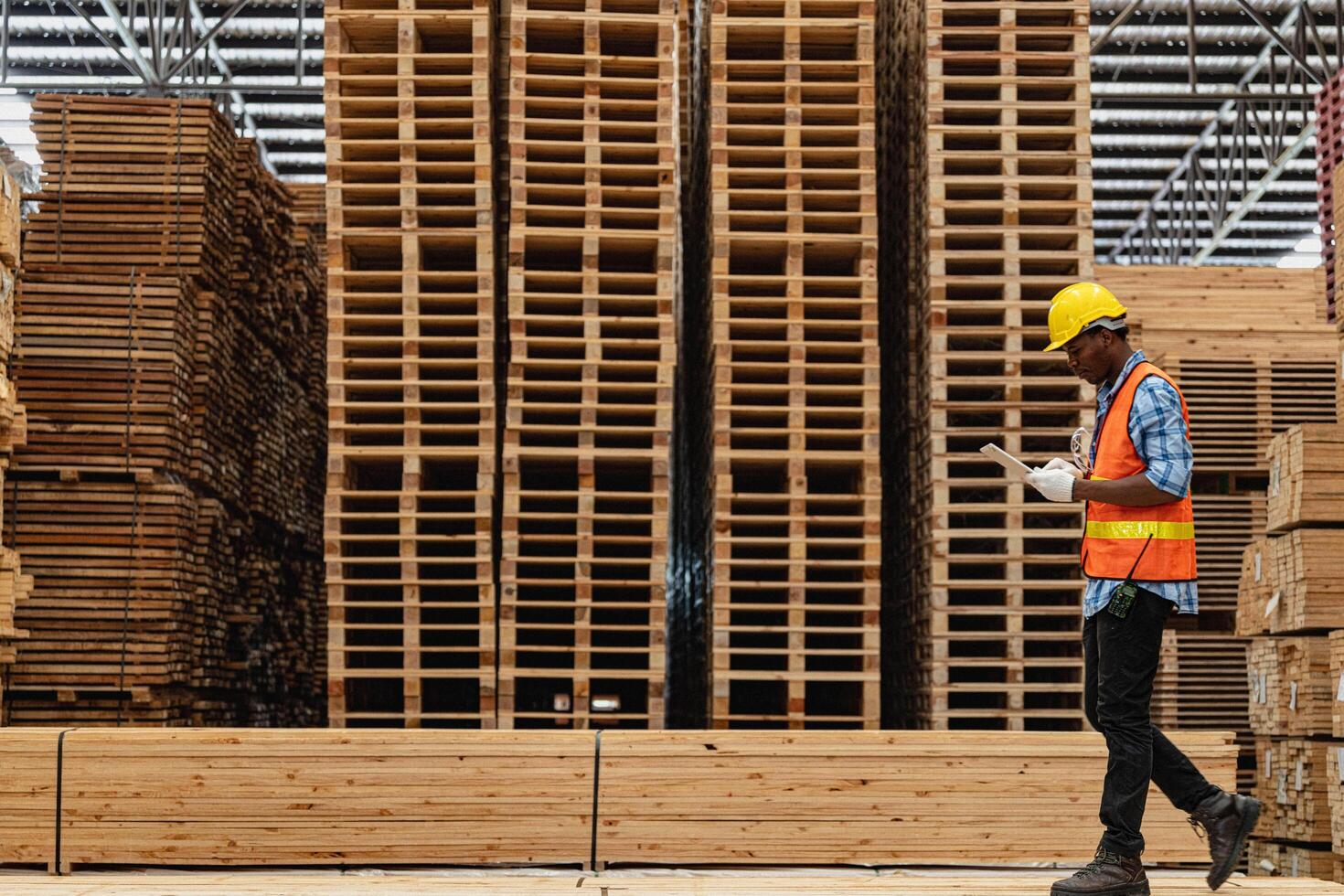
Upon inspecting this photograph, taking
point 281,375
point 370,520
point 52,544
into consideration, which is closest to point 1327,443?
point 370,520

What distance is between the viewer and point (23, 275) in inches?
391

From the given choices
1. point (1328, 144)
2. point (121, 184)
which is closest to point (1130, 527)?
point (121, 184)

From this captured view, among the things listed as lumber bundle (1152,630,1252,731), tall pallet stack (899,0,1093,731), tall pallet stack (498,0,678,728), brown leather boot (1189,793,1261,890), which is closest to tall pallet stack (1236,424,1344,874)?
tall pallet stack (899,0,1093,731)

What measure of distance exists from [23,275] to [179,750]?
17.1 ft

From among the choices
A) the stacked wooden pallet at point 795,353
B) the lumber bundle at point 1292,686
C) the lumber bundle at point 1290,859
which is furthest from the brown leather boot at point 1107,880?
the lumber bundle at point 1292,686

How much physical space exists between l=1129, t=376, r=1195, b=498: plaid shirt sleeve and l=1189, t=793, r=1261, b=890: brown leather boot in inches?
38.8

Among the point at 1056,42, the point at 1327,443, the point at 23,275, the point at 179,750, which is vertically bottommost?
the point at 179,750

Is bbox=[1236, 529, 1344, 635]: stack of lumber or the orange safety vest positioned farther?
A: bbox=[1236, 529, 1344, 635]: stack of lumber

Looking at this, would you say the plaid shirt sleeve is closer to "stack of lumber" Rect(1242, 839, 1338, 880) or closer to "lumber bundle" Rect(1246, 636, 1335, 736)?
"lumber bundle" Rect(1246, 636, 1335, 736)

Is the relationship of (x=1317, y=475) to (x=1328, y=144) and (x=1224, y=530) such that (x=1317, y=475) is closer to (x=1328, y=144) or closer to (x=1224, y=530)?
(x=1224, y=530)

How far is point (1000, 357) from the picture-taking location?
7.87 metres

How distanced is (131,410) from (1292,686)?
7052 mm

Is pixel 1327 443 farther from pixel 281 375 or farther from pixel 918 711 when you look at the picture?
pixel 281 375

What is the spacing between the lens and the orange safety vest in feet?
15.3
